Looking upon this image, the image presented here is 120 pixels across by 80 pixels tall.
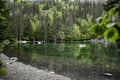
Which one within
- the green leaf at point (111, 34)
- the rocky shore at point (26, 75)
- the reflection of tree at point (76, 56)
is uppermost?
the green leaf at point (111, 34)

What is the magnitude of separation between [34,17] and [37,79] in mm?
157621

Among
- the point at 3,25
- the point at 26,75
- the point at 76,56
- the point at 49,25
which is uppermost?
the point at 49,25

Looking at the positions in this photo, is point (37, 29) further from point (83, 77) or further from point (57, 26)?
point (83, 77)

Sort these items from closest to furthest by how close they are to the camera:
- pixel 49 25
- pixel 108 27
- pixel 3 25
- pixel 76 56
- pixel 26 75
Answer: pixel 108 27 → pixel 3 25 → pixel 26 75 → pixel 76 56 → pixel 49 25

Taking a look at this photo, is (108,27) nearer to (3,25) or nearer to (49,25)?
(3,25)

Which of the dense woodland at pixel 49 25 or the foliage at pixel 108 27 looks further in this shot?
the dense woodland at pixel 49 25

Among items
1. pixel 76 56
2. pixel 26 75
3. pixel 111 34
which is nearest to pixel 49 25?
pixel 76 56

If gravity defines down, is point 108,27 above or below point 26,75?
above

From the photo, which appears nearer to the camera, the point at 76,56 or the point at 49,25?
the point at 76,56

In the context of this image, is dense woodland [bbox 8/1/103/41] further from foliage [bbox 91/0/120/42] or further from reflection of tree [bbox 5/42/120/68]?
foliage [bbox 91/0/120/42]

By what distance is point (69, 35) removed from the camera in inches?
6353

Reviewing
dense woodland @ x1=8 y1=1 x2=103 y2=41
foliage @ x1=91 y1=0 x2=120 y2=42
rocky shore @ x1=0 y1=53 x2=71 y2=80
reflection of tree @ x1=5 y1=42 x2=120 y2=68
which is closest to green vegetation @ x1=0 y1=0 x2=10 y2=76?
foliage @ x1=91 y1=0 x2=120 y2=42

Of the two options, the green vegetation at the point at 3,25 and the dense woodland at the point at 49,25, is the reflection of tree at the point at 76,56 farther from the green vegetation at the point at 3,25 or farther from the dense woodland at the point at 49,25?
the dense woodland at the point at 49,25

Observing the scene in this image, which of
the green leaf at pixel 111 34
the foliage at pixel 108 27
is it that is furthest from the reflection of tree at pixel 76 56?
the green leaf at pixel 111 34
